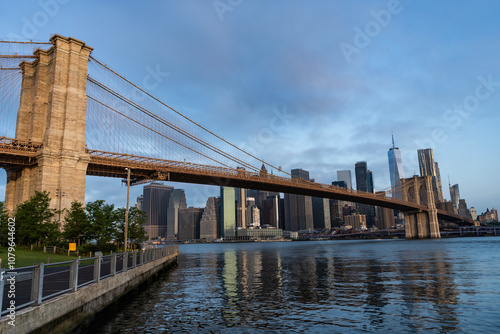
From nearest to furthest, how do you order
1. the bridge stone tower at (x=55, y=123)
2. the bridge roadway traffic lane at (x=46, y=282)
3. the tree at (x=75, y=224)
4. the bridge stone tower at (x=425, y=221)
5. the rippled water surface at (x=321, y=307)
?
the bridge roadway traffic lane at (x=46, y=282)
the rippled water surface at (x=321, y=307)
the tree at (x=75, y=224)
the bridge stone tower at (x=55, y=123)
the bridge stone tower at (x=425, y=221)

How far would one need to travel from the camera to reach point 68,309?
10.5 m

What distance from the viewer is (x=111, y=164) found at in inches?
1911

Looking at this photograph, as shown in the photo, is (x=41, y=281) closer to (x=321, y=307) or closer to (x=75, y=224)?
(x=321, y=307)

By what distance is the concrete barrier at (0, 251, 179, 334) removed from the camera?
813 cm

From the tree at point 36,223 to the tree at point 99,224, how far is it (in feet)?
11.7

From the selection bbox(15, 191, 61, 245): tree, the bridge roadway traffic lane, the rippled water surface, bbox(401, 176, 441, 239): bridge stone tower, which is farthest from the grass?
bbox(401, 176, 441, 239): bridge stone tower

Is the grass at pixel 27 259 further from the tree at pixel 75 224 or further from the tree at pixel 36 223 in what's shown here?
the tree at pixel 75 224

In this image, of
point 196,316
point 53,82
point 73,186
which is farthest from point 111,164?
point 196,316

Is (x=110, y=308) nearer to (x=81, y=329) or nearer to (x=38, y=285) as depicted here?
(x=81, y=329)

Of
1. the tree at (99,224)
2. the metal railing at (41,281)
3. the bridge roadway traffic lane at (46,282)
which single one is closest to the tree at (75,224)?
the tree at (99,224)

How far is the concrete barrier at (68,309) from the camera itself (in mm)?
8133

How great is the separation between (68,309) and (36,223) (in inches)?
1180

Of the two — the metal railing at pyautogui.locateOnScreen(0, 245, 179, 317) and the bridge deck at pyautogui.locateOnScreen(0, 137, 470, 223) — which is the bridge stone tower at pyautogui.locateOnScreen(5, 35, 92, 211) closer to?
the bridge deck at pyautogui.locateOnScreen(0, 137, 470, 223)

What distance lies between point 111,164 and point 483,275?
43.1 metres
